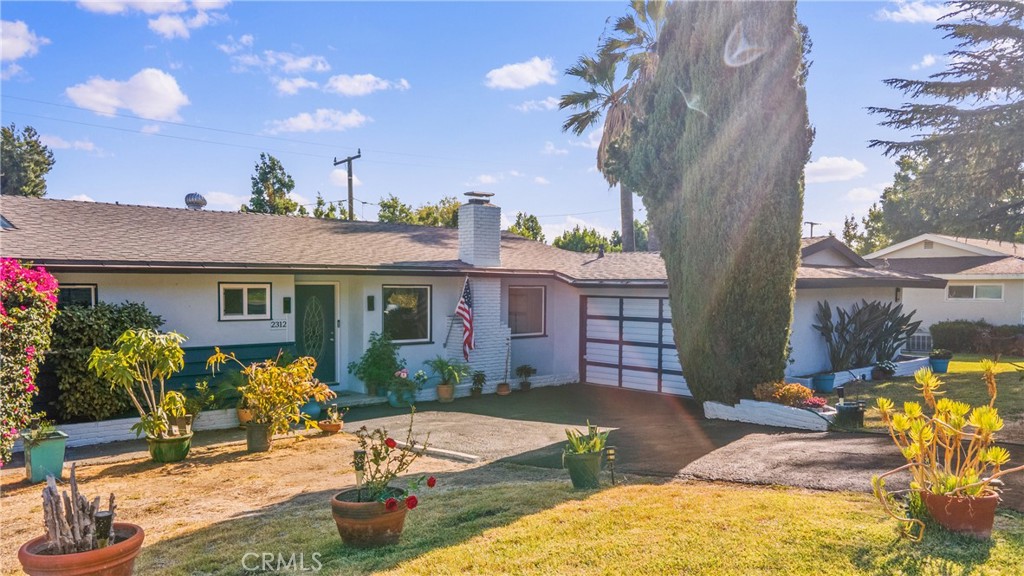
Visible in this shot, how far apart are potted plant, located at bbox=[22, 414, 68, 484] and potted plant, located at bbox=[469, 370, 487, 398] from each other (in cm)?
793

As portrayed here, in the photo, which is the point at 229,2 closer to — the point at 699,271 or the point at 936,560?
the point at 699,271

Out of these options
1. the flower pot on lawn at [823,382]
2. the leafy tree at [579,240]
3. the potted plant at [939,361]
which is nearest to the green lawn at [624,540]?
the flower pot on lawn at [823,382]

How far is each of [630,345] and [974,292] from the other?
56.0ft

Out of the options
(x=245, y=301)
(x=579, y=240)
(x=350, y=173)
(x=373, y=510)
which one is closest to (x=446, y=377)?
(x=245, y=301)

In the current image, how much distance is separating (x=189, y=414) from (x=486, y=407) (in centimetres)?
538

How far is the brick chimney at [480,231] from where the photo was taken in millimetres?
→ 14789

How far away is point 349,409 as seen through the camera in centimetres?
1252

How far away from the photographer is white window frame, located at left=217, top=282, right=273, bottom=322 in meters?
11.6

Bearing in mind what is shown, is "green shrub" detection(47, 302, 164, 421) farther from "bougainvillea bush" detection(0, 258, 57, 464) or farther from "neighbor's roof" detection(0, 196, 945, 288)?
"bougainvillea bush" detection(0, 258, 57, 464)

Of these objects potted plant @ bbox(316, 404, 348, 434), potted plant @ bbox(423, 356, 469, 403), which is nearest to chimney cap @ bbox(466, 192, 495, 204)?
potted plant @ bbox(423, 356, 469, 403)

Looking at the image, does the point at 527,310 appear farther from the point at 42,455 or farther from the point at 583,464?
the point at 42,455

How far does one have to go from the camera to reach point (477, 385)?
47.4 ft

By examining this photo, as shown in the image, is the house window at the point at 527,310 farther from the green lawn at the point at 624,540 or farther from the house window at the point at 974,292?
the house window at the point at 974,292

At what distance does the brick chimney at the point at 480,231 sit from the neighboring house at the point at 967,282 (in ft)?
45.1
